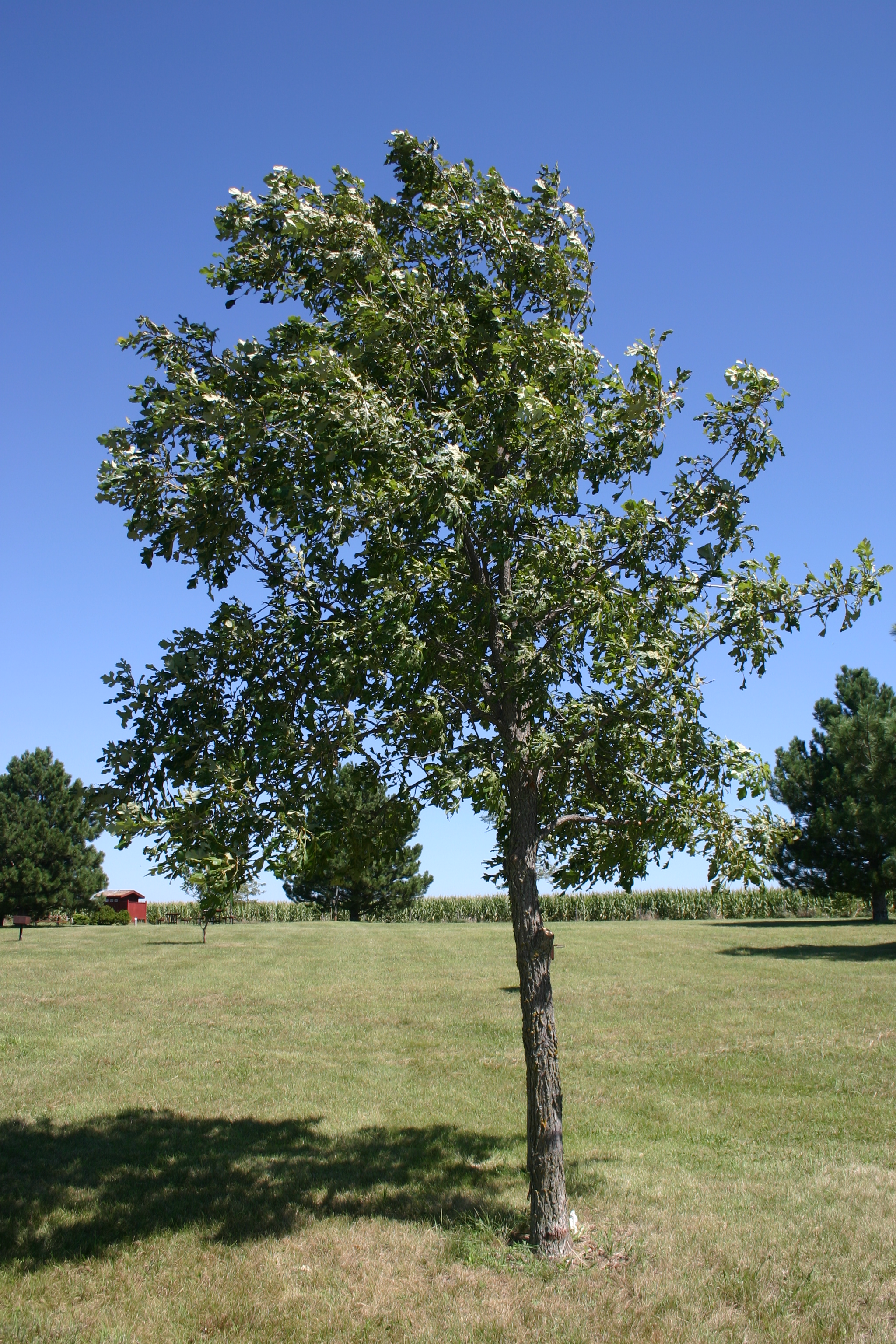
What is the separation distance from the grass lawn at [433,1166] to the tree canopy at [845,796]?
10.3 m

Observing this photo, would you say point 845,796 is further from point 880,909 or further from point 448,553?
point 448,553

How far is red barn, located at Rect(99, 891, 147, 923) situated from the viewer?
6072cm

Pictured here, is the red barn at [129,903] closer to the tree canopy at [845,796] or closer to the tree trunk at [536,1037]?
the tree canopy at [845,796]

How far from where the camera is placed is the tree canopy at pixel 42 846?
160 feet

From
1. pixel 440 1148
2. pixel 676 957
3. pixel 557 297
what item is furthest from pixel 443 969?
pixel 557 297

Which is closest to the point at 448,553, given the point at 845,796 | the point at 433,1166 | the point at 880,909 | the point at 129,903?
the point at 433,1166

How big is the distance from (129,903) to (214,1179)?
5772 centimetres

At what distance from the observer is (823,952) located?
2873 cm

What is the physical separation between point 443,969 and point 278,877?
21.6m

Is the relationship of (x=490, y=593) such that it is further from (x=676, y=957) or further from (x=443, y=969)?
(x=676, y=957)

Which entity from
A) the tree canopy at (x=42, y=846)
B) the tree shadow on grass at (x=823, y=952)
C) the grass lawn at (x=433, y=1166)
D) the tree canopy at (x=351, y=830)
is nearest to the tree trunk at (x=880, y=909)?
the tree shadow on grass at (x=823, y=952)

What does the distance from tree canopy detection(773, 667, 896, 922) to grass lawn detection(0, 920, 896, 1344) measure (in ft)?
33.7

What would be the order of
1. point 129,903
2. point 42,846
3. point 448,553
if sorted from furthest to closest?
point 129,903 → point 42,846 → point 448,553

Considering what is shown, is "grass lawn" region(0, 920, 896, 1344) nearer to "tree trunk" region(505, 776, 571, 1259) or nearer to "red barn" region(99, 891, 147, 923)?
"tree trunk" region(505, 776, 571, 1259)
